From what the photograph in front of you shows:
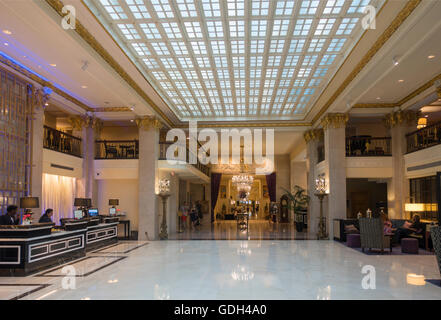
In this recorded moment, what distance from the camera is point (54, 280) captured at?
650cm

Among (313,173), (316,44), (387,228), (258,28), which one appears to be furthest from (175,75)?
(313,173)

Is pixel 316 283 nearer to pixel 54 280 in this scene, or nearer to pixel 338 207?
pixel 54 280

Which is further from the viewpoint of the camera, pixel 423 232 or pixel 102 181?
pixel 102 181

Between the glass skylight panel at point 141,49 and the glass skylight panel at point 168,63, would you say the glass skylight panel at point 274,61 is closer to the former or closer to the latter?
the glass skylight panel at point 168,63

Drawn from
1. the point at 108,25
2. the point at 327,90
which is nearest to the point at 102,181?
the point at 108,25

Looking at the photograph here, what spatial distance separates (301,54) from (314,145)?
24.8 ft

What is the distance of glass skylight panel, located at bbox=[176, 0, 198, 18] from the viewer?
22.8 ft

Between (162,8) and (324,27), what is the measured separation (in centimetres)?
351

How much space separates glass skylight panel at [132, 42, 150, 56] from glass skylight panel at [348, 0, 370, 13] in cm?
477

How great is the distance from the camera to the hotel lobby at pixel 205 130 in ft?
21.8

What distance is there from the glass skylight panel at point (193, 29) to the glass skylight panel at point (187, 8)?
1.04 feet

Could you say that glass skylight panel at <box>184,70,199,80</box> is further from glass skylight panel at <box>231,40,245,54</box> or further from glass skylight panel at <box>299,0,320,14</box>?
glass skylight panel at <box>299,0,320,14</box>

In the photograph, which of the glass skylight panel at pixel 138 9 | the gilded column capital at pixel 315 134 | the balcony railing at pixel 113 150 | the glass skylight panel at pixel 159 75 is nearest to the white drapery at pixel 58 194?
the balcony railing at pixel 113 150

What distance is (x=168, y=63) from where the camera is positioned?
10023mm
